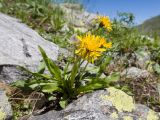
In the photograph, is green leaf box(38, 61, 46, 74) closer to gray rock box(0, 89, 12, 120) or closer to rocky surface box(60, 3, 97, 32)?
gray rock box(0, 89, 12, 120)

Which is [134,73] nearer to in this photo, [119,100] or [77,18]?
[119,100]

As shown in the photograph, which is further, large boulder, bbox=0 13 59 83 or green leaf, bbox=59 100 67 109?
large boulder, bbox=0 13 59 83

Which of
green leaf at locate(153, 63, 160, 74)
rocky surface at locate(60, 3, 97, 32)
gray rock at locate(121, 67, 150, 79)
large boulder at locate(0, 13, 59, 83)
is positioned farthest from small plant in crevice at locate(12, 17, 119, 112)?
rocky surface at locate(60, 3, 97, 32)

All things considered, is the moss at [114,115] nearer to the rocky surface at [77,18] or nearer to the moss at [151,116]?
the moss at [151,116]

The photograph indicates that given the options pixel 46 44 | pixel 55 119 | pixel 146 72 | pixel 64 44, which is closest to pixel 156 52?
pixel 146 72

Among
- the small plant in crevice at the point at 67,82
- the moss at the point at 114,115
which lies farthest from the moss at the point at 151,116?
the small plant in crevice at the point at 67,82

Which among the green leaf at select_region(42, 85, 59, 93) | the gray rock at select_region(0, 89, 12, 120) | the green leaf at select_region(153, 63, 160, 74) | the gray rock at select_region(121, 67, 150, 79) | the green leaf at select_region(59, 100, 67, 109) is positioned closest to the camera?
the gray rock at select_region(0, 89, 12, 120)
